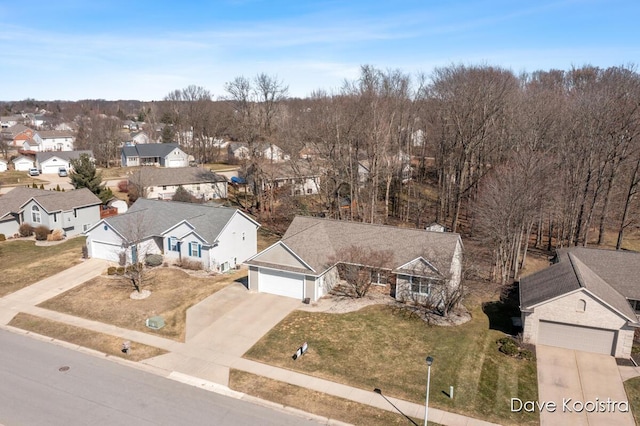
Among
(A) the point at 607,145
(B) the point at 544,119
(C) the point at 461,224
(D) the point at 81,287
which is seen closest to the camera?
(D) the point at 81,287

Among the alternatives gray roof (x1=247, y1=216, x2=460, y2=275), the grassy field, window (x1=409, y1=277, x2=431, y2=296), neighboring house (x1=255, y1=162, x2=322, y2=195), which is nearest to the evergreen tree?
the grassy field

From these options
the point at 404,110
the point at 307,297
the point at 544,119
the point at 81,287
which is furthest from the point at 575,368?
the point at 404,110

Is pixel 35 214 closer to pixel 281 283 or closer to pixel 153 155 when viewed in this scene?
pixel 281 283

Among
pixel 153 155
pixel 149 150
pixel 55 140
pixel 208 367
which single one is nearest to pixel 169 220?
pixel 208 367

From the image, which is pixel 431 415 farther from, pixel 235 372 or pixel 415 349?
pixel 235 372

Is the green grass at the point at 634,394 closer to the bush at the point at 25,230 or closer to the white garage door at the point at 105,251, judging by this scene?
the white garage door at the point at 105,251

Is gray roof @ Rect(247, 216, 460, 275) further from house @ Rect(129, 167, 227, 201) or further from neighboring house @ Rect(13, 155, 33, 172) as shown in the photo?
neighboring house @ Rect(13, 155, 33, 172)
